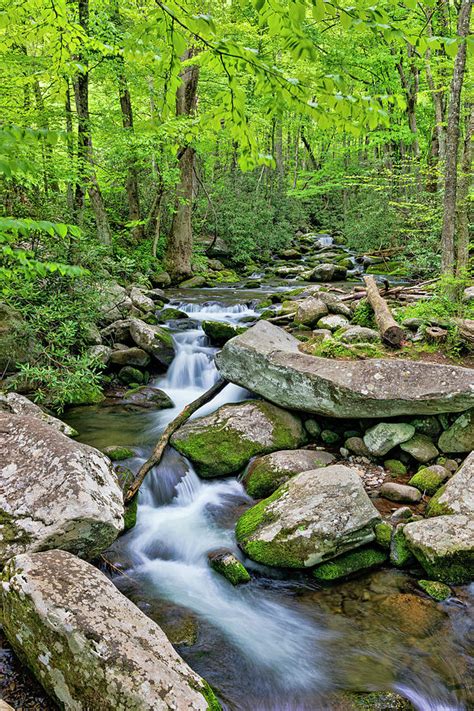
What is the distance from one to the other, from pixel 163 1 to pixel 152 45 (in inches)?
19.3

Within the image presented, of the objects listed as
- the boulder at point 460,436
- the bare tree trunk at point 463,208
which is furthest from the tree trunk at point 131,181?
the boulder at point 460,436

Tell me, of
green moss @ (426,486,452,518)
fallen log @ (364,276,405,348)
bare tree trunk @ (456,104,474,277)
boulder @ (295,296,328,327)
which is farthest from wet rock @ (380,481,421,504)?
bare tree trunk @ (456,104,474,277)

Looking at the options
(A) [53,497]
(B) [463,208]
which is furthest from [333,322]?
(A) [53,497]

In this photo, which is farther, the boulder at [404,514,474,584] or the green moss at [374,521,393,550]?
the green moss at [374,521,393,550]

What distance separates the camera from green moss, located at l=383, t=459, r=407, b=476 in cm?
Answer: 547

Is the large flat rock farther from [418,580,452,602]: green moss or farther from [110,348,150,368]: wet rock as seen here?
[110,348,150,368]: wet rock

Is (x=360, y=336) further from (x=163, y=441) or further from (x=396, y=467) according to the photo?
(x=163, y=441)

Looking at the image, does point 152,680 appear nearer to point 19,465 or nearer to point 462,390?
point 19,465

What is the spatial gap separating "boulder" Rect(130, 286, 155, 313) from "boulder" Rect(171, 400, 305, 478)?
5.42 meters

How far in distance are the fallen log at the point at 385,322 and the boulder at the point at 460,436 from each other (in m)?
1.59

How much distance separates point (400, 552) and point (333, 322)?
500cm

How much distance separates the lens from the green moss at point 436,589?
3.93m

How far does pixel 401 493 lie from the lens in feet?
16.3

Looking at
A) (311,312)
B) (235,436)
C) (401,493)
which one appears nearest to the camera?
(401,493)
